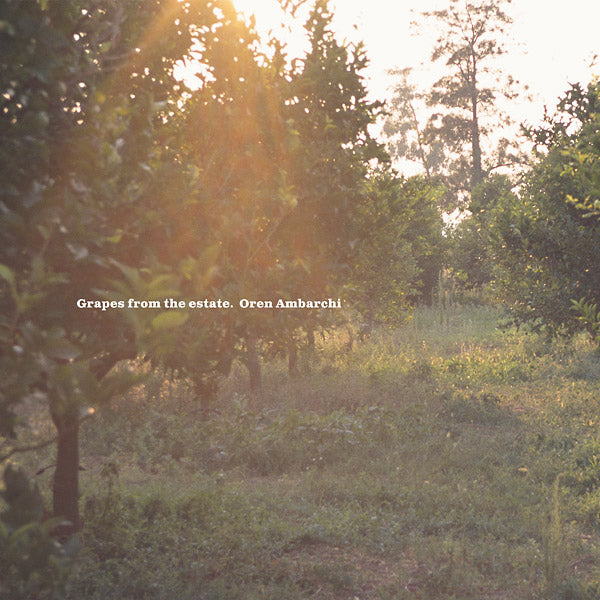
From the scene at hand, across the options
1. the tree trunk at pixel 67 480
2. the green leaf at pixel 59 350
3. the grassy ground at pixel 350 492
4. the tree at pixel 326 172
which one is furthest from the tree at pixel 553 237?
the green leaf at pixel 59 350

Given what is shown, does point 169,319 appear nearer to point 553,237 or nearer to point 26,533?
point 26,533

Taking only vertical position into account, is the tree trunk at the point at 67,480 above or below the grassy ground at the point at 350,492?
above

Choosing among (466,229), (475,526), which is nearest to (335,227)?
(475,526)

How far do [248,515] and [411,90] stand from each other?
43.8m

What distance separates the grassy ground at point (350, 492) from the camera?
19.0ft

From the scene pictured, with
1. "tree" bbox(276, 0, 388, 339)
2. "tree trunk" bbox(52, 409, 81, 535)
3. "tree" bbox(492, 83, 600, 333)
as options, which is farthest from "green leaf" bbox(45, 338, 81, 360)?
"tree" bbox(492, 83, 600, 333)

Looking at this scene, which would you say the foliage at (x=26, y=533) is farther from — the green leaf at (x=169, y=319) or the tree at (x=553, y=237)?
the tree at (x=553, y=237)

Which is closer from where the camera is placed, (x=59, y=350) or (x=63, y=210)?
(x=59, y=350)

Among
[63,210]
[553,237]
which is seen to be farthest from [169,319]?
[553,237]

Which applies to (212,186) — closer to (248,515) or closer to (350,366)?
(248,515)

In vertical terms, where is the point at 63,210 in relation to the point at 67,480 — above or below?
above

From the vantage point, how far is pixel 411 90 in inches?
1829

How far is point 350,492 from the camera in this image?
8047 mm

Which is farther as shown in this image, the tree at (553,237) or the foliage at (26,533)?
the tree at (553,237)
